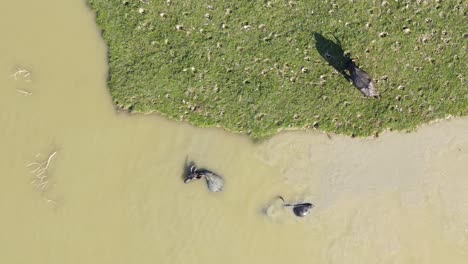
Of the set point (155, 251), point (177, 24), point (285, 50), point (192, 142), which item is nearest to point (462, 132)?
point (285, 50)

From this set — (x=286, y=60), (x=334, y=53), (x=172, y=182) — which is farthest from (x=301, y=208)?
(x=334, y=53)

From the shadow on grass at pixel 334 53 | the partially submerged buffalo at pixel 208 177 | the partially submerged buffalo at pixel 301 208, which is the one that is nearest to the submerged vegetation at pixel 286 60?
the shadow on grass at pixel 334 53

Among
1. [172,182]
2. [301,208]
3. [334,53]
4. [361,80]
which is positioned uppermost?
[334,53]

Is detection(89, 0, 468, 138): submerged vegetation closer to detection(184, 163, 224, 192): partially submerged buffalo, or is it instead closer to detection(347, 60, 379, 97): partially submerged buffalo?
detection(347, 60, 379, 97): partially submerged buffalo

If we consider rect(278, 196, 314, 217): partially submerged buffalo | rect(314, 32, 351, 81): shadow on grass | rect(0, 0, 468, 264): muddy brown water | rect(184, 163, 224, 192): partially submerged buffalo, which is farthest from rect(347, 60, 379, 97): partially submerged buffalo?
rect(184, 163, 224, 192): partially submerged buffalo

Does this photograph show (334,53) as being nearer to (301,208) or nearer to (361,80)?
(361,80)

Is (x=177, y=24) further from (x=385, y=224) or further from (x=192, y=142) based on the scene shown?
(x=385, y=224)
